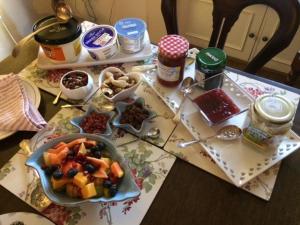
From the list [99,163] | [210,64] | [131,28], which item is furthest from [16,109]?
[210,64]

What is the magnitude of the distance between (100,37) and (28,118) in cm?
35

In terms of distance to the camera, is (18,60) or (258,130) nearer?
(258,130)

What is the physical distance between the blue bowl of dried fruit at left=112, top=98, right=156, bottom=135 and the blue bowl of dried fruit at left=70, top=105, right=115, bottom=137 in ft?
0.07

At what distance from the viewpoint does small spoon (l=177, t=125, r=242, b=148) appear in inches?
26.4

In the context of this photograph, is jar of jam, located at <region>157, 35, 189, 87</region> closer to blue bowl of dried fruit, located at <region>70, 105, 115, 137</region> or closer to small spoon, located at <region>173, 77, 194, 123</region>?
small spoon, located at <region>173, 77, 194, 123</region>

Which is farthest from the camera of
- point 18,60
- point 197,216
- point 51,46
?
point 18,60

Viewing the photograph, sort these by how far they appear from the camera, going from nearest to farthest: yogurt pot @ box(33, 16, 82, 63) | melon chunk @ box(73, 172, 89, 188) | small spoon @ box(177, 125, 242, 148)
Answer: melon chunk @ box(73, 172, 89, 188) → small spoon @ box(177, 125, 242, 148) → yogurt pot @ box(33, 16, 82, 63)

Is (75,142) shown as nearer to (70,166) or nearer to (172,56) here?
(70,166)

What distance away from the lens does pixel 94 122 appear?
0.69 metres

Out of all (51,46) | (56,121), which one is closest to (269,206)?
(56,121)

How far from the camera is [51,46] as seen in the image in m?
0.80

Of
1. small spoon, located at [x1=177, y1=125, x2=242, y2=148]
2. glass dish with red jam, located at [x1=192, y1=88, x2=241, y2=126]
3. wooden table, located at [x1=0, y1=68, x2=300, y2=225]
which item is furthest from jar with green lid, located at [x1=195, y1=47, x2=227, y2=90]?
wooden table, located at [x1=0, y1=68, x2=300, y2=225]

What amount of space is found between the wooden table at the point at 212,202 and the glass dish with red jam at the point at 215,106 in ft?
0.47

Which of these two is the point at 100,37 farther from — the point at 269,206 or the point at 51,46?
the point at 269,206
